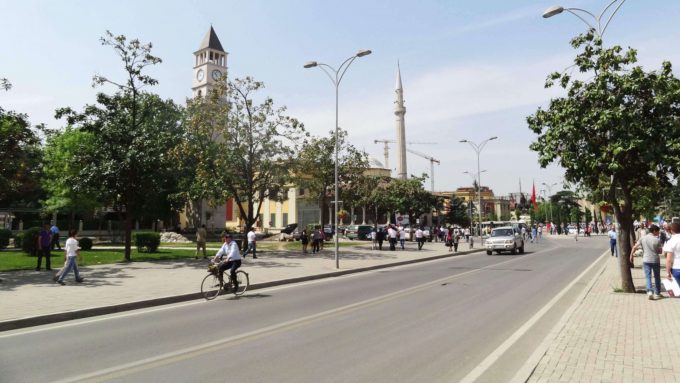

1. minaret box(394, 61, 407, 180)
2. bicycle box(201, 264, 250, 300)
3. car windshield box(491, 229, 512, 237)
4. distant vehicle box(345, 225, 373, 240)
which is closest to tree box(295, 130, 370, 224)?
distant vehicle box(345, 225, 373, 240)

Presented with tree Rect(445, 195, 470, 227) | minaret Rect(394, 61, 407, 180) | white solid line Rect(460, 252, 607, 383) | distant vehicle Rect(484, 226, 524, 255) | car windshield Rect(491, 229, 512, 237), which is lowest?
white solid line Rect(460, 252, 607, 383)

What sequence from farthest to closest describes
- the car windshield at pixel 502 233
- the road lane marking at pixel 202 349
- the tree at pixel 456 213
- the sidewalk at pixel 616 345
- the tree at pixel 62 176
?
1. the tree at pixel 456 213
2. the tree at pixel 62 176
3. the car windshield at pixel 502 233
4. the road lane marking at pixel 202 349
5. the sidewalk at pixel 616 345

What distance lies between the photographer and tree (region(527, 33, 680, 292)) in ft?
34.9

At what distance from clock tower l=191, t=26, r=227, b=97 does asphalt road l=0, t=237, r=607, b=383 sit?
9194cm

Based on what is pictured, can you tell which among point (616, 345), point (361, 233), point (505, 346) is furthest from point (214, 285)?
point (361, 233)

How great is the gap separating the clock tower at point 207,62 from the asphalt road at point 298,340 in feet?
302

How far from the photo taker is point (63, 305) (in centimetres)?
1018

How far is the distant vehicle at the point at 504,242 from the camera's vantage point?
1170 inches

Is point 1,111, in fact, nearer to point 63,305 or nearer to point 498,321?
point 63,305

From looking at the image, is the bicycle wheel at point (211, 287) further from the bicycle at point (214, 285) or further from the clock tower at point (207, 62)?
the clock tower at point (207, 62)

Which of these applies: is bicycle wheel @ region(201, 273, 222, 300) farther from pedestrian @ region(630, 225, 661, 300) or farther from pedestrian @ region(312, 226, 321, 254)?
pedestrian @ region(312, 226, 321, 254)

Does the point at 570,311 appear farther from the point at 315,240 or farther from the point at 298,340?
the point at 315,240

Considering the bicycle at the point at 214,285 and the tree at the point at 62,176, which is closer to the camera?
the bicycle at the point at 214,285

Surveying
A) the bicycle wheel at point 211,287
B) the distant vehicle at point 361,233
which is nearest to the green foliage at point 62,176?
the distant vehicle at point 361,233
